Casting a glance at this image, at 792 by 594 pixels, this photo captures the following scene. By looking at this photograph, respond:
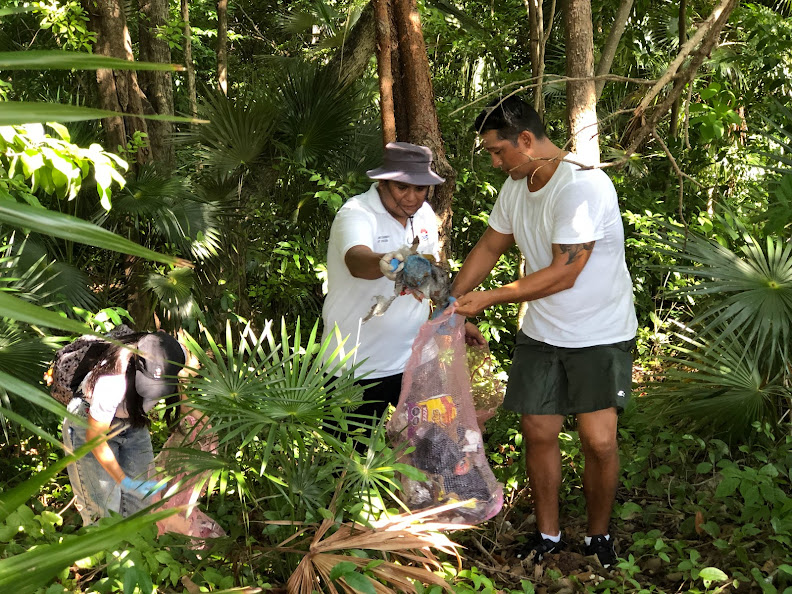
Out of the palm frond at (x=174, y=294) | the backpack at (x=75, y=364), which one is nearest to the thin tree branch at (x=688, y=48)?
the backpack at (x=75, y=364)

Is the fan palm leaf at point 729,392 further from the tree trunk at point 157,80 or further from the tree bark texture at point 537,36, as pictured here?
the tree trunk at point 157,80

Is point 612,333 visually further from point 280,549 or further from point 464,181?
point 464,181

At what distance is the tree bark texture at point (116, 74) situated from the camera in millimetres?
6613

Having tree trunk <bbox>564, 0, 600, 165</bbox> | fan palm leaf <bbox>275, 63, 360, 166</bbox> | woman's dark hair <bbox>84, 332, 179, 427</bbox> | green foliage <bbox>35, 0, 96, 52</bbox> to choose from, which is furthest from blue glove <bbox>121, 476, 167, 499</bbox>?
green foliage <bbox>35, 0, 96, 52</bbox>

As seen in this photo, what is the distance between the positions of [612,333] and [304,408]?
1397 millimetres

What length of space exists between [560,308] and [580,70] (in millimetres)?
2225

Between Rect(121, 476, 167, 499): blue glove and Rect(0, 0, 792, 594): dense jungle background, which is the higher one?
Rect(0, 0, 792, 594): dense jungle background

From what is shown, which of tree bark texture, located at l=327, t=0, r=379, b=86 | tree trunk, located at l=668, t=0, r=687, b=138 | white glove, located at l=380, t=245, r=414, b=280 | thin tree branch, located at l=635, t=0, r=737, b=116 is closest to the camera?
thin tree branch, located at l=635, t=0, r=737, b=116

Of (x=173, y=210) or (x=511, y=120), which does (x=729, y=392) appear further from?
(x=173, y=210)

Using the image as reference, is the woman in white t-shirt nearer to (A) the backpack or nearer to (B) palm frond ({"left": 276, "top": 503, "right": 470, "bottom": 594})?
(A) the backpack

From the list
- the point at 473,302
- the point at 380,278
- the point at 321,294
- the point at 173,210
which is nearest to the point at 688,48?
the point at 473,302

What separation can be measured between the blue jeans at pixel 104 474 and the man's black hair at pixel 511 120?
1.92 meters

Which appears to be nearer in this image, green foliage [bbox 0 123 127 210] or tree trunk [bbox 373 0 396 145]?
green foliage [bbox 0 123 127 210]

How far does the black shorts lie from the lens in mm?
3293
